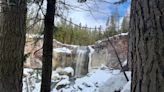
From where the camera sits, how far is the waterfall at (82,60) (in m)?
26.0

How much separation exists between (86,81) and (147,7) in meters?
15.6

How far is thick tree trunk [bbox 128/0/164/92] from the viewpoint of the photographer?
2180 millimetres

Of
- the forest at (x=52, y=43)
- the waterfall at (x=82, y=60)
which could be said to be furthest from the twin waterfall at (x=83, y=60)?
the forest at (x=52, y=43)

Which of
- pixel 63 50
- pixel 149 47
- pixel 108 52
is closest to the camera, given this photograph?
pixel 149 47

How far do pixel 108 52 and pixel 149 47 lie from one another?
21663mm

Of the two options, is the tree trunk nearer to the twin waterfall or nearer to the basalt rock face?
the basalt rock face

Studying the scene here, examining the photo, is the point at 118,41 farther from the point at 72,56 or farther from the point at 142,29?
the point at 142,29

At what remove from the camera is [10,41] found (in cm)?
520

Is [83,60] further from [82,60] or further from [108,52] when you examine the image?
[108,52]

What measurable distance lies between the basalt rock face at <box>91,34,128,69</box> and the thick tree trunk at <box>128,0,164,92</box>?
58.3ft

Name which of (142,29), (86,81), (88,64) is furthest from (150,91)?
(88,64)

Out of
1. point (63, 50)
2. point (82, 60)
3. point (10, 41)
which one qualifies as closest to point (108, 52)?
point (82, 60)

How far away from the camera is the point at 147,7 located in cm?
225

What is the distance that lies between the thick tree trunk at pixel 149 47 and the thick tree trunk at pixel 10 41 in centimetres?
317
